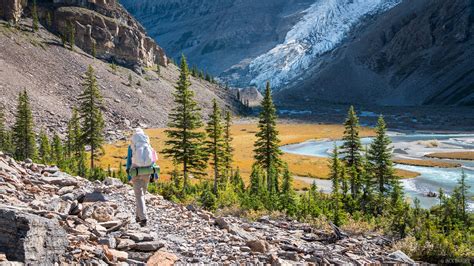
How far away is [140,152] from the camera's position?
11805mm

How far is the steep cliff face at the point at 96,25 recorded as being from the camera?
138750mm

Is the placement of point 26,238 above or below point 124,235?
above

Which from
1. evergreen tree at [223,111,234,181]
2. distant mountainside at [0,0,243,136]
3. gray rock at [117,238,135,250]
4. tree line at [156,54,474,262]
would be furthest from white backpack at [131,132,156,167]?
distant mountainside at [0,0,243,136]

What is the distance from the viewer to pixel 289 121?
17100cm

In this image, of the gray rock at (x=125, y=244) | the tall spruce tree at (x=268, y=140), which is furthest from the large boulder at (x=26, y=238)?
the tall spruce tree at (x=268, y=140)

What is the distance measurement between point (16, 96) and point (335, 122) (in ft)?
392

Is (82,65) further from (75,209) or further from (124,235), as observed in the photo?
(124,235)

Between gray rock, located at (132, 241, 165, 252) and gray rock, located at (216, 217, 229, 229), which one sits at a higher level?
gray rock, located at (132, 241, 165, 252)

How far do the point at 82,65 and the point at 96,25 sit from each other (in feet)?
115

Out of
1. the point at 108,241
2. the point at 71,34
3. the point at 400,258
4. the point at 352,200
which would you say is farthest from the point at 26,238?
the point at 71,34

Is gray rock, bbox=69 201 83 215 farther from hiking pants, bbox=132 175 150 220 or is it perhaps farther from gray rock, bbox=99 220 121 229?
hiking pants, bbox=132 175 150 220

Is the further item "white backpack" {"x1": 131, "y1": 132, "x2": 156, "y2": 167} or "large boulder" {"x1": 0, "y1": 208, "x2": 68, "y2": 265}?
"white backpack" {"x1": 131, "y1": 132, "x2": 156, "y2": 167}

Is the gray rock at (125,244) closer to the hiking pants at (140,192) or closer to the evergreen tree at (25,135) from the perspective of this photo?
the hiking pants at (140,192)

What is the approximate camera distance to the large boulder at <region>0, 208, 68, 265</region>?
7590 mm
